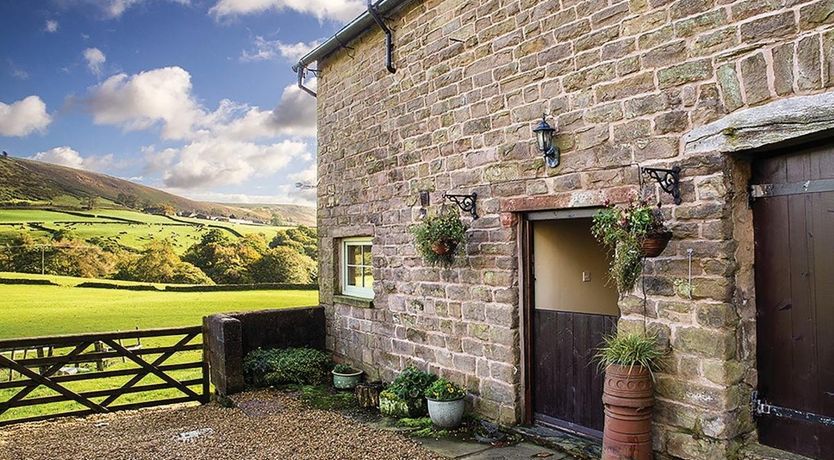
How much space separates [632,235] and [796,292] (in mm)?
1086

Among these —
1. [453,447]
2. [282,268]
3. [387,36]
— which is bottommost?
[453,447]

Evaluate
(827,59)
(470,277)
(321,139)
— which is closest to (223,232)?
(321,139)

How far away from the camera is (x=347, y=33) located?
320 inches

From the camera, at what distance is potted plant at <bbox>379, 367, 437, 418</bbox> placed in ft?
20.9

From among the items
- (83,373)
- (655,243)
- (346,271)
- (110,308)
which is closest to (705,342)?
(655,243)

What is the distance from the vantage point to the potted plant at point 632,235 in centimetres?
408

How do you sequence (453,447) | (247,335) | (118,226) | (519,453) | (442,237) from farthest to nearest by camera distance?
(118,226) → (247,335) → (442,237) → (453,447) → (519,453)

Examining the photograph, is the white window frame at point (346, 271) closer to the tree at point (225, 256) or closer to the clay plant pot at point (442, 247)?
the clay plant pot at point (442, 247)

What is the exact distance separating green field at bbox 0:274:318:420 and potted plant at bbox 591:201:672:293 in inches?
397

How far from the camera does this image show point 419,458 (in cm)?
510

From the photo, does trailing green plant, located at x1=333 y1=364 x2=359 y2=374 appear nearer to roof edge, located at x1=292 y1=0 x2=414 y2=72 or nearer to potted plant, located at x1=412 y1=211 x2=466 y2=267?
potted plant, located at x1=412 y1=211 x2=466 y2=267

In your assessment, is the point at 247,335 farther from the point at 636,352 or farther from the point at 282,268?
the point at 282,268

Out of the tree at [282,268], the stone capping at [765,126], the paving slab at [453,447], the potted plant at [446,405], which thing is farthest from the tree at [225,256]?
the stone capping at [765,126]

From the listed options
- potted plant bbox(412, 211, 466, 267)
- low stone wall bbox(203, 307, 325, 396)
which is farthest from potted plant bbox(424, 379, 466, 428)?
low stone wall bbox(203, 307, 325, 396)
